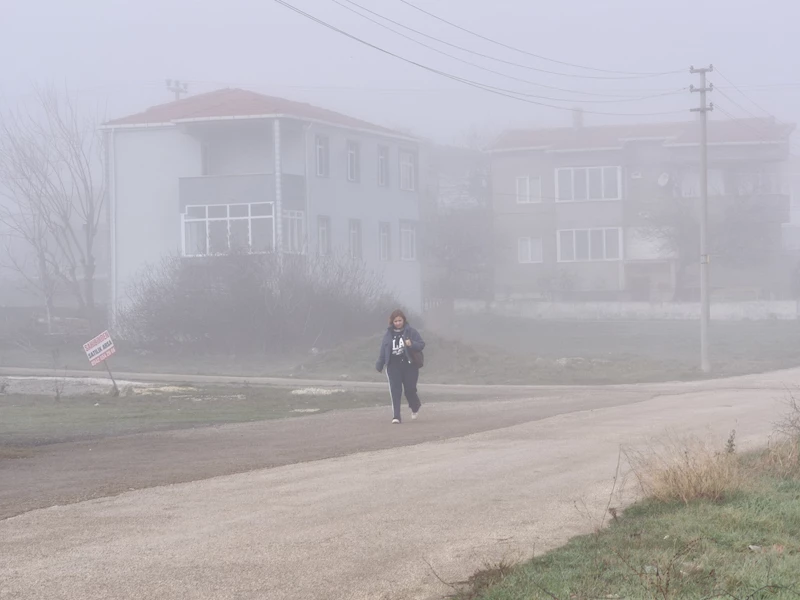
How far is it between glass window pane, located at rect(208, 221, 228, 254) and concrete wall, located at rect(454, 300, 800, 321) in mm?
16160

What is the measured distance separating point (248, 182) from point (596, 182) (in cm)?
2300

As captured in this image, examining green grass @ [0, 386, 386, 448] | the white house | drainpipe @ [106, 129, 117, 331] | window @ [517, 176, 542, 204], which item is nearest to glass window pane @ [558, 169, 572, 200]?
window @ [517, 176, 542, 204]

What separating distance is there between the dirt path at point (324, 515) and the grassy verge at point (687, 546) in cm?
40

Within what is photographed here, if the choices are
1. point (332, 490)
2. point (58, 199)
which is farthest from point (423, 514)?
point (58, 199)

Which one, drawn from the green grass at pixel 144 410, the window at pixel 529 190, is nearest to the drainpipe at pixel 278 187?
the green grass at pixel 144 410

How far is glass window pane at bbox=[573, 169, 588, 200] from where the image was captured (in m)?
60.6

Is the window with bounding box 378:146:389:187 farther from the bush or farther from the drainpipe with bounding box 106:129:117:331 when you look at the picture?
the drainpipe with bounding box 106:129:117:331

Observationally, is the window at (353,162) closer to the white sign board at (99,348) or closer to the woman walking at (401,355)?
the white sign board at (99,348)

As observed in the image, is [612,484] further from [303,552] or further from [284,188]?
[284,188]

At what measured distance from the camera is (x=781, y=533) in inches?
304

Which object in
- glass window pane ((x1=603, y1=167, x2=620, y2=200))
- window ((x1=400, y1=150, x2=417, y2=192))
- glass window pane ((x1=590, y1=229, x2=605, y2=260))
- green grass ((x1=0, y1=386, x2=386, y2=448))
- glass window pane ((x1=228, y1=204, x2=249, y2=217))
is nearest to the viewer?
green grass ((x1=0, y1=386, x2=386, y2=448))

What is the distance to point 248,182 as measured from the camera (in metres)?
44.4

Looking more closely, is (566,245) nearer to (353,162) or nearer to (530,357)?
(353,162)

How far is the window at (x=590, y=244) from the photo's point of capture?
60281 mm
